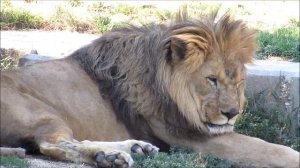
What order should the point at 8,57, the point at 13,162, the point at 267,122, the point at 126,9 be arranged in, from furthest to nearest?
the point at 126,9
the point at 8,57
the point at 267,122
the point at 13,162

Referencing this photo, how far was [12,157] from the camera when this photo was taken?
4.86 meters

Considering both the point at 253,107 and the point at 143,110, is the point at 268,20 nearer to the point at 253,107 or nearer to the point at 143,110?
the point at 253,107

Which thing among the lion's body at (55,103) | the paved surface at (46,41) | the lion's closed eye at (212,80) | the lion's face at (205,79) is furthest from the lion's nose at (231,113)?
the paved surface at (46,41)

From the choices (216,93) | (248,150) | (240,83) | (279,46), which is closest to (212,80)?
(216,93)

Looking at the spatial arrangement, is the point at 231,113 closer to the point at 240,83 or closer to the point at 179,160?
the point at 240,83

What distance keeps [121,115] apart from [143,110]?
159 millimetres

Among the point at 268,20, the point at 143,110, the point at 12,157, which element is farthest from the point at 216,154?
the point at 268,20

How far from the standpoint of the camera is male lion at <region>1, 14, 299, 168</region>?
18.7 feet

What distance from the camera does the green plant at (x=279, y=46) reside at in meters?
9.06

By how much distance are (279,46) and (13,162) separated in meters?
Answer: 4.99

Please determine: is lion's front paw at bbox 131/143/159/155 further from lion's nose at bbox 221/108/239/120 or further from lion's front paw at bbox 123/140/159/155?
lion's nose at bbox 221/108/239/120

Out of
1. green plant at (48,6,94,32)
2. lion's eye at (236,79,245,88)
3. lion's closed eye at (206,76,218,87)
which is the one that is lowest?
green plant at (48,6,94,32)

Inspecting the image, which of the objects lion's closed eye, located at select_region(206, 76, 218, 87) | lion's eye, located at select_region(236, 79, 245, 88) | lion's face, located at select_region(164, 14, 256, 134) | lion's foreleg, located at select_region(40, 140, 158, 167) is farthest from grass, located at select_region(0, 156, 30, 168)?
lion's eye, located at select_region(236, 79, 245, 88)

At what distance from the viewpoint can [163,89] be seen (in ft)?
19.1
